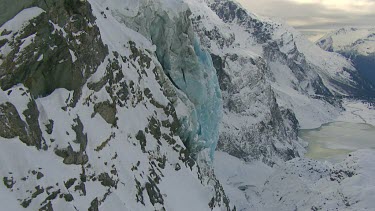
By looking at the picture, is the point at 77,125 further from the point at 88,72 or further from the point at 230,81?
the point at 230,81

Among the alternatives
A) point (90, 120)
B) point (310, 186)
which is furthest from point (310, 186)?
point (90, 120)

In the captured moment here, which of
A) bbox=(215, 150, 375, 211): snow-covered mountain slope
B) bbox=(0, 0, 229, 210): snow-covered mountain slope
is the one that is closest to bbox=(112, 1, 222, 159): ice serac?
bbox=(0, 0, 229, 210): snow-covered mountain slope

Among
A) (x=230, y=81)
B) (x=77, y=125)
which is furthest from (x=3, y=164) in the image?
(x=230, y=81)

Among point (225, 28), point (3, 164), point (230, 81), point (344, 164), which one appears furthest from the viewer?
point (225, 28)

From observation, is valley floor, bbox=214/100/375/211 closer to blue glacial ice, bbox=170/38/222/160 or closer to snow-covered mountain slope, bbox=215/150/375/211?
snow-covered mountain slope, bbox=215/150/375/211

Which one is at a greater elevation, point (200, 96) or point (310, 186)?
point (200, 96)

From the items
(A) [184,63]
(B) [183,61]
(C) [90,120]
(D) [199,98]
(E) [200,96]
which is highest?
(C) [90,120]

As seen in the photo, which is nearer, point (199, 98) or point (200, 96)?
point (200, 96)

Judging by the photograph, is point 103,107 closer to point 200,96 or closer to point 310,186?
point 200,96
